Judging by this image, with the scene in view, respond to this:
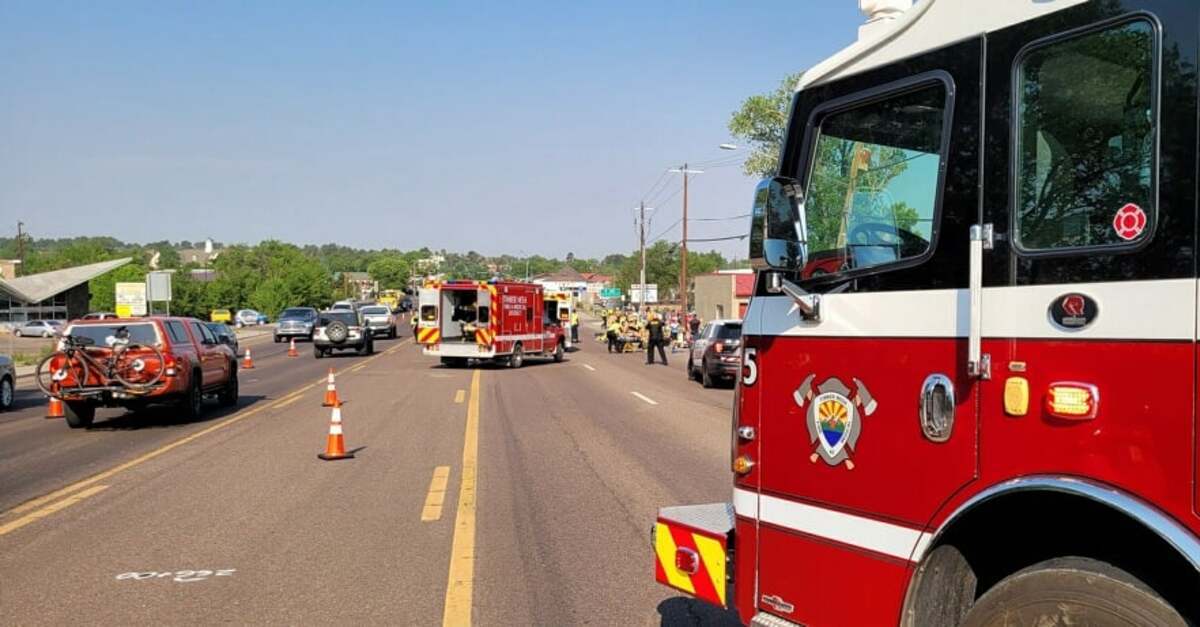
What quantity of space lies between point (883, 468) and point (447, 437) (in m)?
11.1

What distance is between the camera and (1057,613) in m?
2.79

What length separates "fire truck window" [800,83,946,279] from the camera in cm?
347

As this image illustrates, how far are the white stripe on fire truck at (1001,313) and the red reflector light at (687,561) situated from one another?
106cm

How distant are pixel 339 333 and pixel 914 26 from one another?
37.2m

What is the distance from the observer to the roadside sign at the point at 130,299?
149 feet

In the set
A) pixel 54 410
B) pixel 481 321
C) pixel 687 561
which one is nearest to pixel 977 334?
pixel 687 561

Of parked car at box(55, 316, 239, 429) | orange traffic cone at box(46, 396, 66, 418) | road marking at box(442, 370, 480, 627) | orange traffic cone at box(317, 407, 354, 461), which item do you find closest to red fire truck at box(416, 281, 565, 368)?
orange traffic cone at box(46, 396, 66, 418)

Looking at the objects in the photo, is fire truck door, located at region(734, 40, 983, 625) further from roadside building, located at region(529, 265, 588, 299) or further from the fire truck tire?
roadside building, located at region(529, 265, 588, 299)

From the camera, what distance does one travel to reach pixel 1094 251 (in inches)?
111

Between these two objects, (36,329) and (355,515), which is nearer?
(355,515)

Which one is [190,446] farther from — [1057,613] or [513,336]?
[513,336]

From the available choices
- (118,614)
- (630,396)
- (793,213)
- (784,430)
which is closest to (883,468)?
(784,430)

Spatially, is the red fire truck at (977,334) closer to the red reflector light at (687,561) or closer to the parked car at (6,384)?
the red reflector light at (687,561)

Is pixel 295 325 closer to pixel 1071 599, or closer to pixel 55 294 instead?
pixel 55 294
